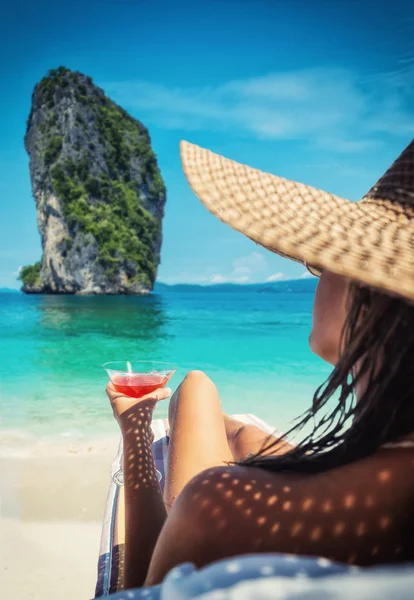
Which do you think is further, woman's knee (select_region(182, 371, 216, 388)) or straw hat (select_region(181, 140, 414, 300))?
woman's knee (select_region(182, 371, 216, 388))

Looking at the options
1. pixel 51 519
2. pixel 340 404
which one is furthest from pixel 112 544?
pixel 340 404

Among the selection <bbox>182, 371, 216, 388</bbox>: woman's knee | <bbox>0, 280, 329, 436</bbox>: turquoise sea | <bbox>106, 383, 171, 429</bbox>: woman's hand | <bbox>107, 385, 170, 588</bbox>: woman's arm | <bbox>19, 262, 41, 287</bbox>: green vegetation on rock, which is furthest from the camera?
<bbox>19, 262, 41, 287</bbox>: green vegetation on rock

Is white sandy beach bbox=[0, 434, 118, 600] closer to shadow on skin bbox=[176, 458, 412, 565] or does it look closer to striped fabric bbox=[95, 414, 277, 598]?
striped fabric bbox=[95, 414, 277, 598]

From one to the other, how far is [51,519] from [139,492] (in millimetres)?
1995

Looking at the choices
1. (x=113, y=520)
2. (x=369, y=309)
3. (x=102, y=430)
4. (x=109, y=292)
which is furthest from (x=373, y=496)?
(x=109, y=292)

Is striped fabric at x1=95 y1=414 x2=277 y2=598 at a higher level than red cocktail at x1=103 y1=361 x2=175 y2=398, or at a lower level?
lower

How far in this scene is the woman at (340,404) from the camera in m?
0.73

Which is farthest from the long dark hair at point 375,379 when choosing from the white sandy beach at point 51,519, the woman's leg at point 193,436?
the white sandy beach at point 51,519

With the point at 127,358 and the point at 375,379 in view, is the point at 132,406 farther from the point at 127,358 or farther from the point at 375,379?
the point at 127,358

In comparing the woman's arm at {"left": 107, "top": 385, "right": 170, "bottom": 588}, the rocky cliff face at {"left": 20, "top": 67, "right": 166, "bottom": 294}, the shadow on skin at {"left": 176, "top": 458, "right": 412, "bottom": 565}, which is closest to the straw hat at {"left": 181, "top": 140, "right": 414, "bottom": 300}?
the shadow on skin at {"left": 176, "top": 458, "right": 412, "bottom": 565}

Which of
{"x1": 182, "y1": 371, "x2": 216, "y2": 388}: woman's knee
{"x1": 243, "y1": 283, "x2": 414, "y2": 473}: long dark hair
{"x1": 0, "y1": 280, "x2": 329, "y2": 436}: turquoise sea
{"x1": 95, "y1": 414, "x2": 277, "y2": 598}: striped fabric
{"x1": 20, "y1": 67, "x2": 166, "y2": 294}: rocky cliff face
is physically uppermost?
{"x1": 20, "y1": 67, "x2": 166, "y2": 294}: rocky cliff face

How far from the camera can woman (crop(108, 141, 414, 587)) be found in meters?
0.73

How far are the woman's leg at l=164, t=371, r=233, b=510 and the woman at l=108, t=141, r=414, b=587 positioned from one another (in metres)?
0.88

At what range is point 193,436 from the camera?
1.94 m
